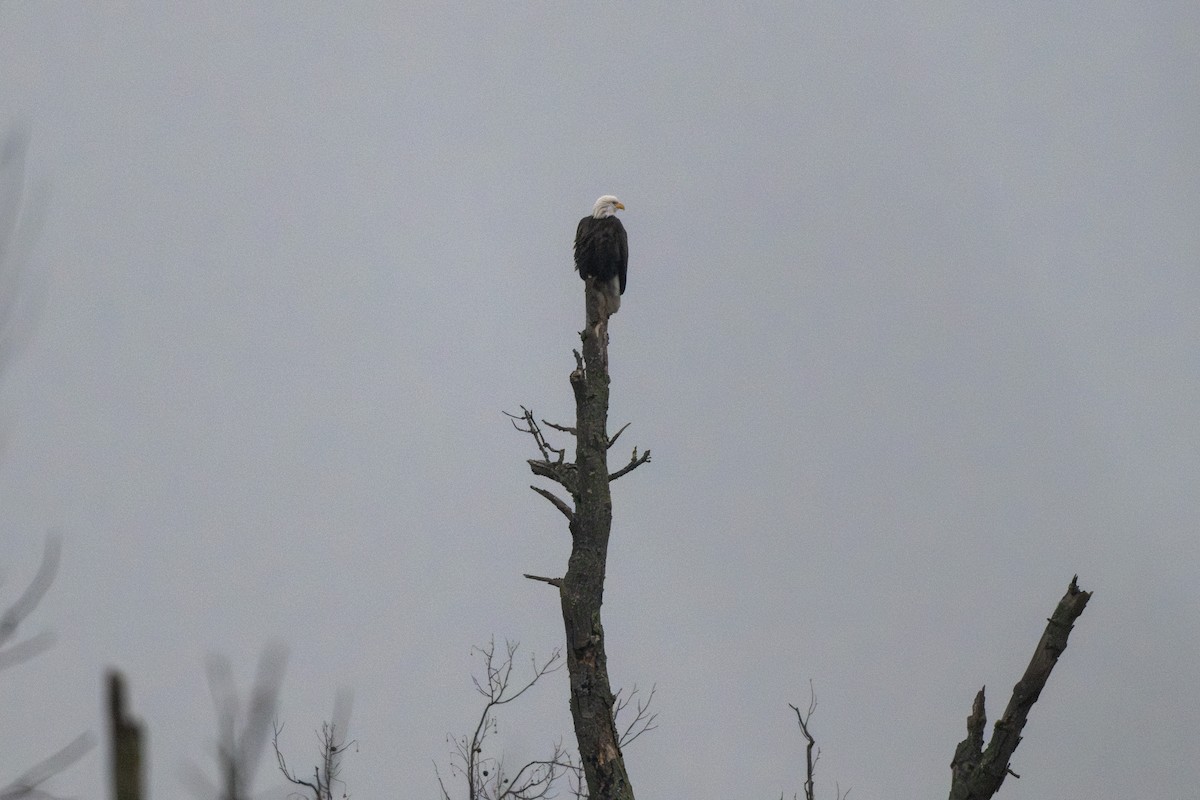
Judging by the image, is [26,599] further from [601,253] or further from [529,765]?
[601,253]

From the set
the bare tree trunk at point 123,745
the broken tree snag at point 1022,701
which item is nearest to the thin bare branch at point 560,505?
the broken tree snag at point 1022,701

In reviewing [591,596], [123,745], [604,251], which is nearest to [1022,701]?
[591,596]

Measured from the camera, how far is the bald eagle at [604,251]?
36.1 feet

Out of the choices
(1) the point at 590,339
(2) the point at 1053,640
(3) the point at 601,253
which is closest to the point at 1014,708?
(2) the point at 1053,640

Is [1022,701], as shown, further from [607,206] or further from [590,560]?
[607,206]

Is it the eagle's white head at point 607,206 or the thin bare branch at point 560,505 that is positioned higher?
the eagle's white head at point 607,206

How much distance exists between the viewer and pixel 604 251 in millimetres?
11180

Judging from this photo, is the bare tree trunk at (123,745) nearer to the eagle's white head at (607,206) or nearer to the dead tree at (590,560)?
the dead tree at (590,560)

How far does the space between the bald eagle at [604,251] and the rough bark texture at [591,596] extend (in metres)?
4.19

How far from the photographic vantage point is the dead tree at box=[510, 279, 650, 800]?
542 centimetres

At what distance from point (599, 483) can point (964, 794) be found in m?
2.41

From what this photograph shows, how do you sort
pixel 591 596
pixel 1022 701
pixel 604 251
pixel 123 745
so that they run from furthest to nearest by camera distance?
pixel 604 251
pixel 591 596
pixel 1022 701
pixel 123 745

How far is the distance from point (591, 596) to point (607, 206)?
764 cm

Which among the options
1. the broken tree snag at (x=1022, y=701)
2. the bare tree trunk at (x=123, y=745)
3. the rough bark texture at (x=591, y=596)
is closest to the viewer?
the bare tree trunk at (x=123, y=745)
